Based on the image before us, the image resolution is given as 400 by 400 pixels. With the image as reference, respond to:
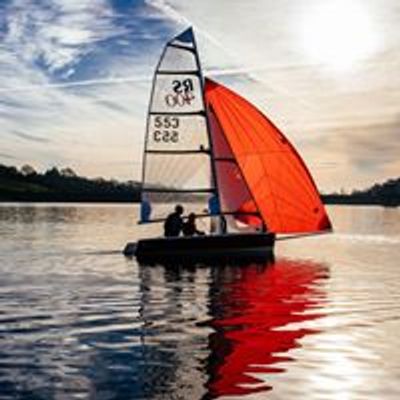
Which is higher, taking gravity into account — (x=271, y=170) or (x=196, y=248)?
(x=271, y=170)

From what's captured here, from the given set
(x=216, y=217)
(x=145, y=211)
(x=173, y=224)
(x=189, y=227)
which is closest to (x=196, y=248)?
(x=189, y=227)

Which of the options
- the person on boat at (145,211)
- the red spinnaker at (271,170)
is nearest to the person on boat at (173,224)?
the person on boat at (145,211)

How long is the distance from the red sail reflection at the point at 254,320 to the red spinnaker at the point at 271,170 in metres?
5.66

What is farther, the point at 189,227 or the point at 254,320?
the point at 189,227

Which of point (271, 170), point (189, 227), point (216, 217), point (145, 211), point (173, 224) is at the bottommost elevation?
point (189, 227)

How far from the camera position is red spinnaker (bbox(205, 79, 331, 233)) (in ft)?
133

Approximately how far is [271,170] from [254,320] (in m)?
21.5

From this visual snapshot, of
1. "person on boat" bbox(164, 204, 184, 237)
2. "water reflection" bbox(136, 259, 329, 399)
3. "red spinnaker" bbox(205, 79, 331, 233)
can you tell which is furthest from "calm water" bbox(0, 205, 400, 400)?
"red spinnaker" bbox(205, 79, 331, 233)

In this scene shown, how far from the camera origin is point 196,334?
17281 millimetres

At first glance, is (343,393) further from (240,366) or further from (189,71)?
(189,71)

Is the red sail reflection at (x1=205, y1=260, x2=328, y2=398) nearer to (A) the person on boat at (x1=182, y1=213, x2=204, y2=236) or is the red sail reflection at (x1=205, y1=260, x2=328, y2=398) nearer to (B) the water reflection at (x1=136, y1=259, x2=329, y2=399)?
(B) the water reflection at (x1=136, y1=259, x2=329, y2=399)

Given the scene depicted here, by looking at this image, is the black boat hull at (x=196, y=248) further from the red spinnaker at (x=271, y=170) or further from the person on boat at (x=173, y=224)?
the red spinnaker at (x=271, y=170)

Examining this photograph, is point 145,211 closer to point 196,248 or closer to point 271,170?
point 196,248

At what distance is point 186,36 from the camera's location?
132 ft
